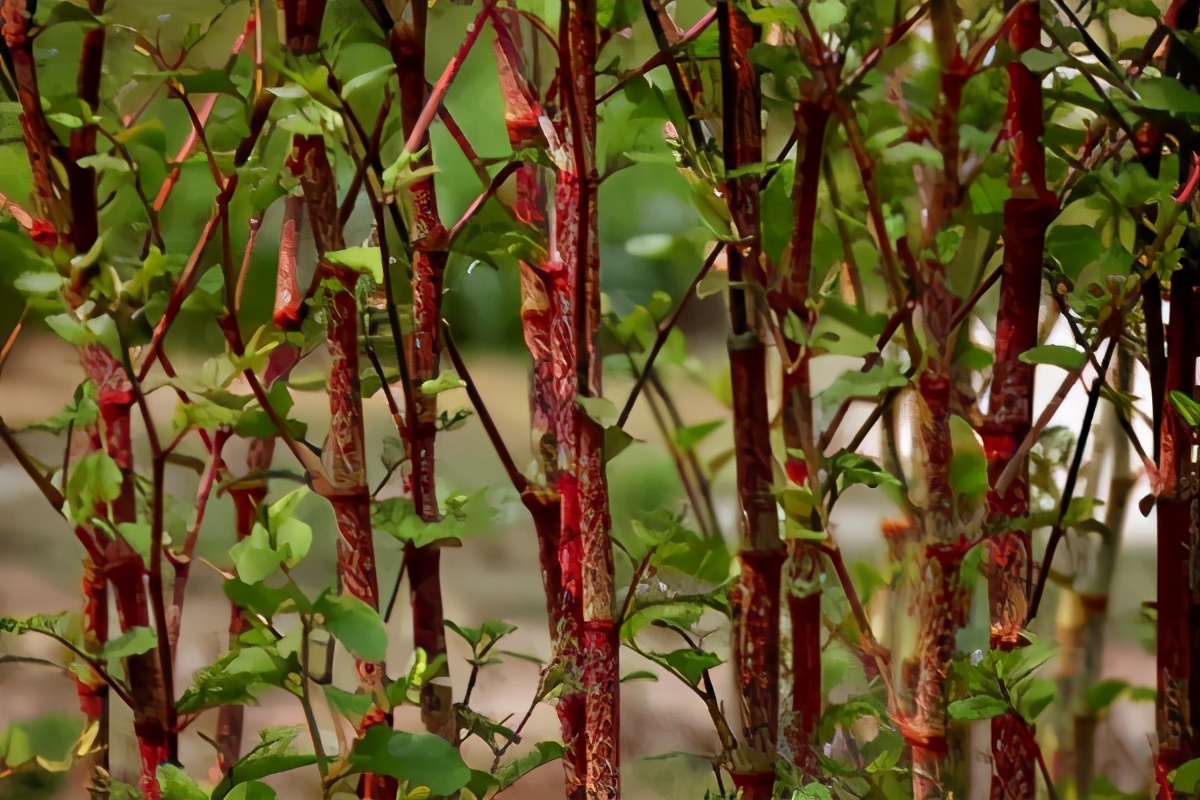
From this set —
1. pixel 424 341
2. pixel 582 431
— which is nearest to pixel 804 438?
pixel 582 431

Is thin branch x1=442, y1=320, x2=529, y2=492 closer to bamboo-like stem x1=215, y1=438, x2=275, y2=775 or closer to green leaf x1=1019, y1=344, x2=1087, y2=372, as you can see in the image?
bamboo-like stem x1=215, y1=438, x2=275, y2=775

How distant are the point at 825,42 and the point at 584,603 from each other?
1.25 ft

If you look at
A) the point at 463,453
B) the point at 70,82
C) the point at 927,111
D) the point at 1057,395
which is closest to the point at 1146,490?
the point at 1057,395

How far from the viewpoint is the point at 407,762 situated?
0.58 metres

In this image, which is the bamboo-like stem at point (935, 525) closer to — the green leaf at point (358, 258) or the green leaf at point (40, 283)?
the green leaf at point (358, 258)

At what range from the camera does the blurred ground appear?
62 cm

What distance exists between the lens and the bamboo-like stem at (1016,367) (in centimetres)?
59

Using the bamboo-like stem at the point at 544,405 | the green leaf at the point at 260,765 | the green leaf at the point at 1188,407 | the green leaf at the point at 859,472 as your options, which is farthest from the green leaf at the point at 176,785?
the green leaf at the point at 1188,407

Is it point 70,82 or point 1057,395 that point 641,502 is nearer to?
point 1057,395

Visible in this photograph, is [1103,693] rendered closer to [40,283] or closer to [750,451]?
[750,451]

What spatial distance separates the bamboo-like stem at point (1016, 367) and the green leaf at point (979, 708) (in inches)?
0.7

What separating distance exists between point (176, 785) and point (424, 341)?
12.1 inches

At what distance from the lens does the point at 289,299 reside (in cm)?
61

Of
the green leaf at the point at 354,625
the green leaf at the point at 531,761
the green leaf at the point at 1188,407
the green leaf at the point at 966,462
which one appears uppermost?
the green leaf at the point at 1188,407
